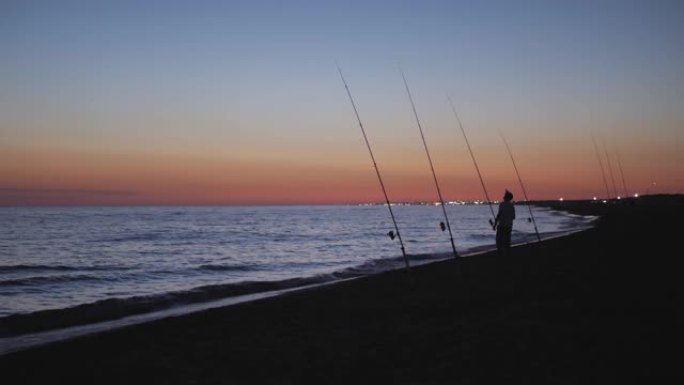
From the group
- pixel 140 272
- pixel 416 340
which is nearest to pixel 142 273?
pixel 140 272

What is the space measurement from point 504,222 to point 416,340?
9741 mm

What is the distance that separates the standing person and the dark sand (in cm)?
423

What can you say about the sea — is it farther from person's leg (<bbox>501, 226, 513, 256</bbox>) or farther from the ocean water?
person's leg (<bbox>501, 226, 513, 256</bbox>)

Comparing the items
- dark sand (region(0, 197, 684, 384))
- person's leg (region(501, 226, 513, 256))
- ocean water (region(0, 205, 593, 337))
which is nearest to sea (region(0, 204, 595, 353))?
ocean water (region(0, 205, 593, 337))

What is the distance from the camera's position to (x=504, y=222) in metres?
15.1

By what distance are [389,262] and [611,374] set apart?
17.2 meters

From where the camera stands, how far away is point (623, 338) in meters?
5.52

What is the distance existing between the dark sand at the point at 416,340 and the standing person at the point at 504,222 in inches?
167

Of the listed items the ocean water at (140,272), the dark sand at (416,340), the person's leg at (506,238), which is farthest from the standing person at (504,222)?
the ocean water at (140,272)

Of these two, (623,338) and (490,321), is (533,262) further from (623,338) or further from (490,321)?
(623,338)

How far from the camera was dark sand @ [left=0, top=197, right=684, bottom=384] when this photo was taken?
493 cm

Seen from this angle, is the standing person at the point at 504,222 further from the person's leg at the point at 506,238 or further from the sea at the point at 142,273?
the sea at the point at 142,273

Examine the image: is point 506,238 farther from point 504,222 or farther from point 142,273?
point 142,273

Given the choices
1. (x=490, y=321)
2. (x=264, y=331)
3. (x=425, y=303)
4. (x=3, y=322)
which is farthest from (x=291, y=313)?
(x=3, y=322)
